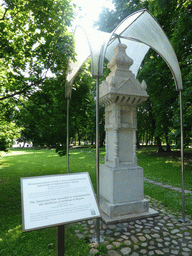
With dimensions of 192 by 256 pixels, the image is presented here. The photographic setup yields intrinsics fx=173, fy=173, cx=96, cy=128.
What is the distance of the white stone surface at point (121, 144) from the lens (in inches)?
189

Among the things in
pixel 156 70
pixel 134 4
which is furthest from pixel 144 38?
pixel 134 4

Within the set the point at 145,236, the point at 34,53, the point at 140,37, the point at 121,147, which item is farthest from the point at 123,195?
the point at 34,53

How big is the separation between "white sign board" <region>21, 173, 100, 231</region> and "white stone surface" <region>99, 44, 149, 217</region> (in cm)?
221

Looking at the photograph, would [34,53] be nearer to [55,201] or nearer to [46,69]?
[46,69]

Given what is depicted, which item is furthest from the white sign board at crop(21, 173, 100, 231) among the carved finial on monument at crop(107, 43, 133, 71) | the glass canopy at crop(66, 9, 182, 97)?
the carved finial on monument at crop(107, 43, 133, 71)

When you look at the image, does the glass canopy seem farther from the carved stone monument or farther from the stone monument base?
the stone monument base

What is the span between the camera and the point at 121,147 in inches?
204

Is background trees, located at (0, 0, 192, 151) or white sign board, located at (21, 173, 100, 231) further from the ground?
background trees, located at (0, 0, 192, 151)

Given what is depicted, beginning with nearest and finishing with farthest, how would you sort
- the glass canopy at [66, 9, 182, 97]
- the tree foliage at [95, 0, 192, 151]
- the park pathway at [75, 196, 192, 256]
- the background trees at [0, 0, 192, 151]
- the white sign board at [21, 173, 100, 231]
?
the white sign board at [21, 173, 100, 231] → the park pathway at [75, 196, 192, 256] → the glass canopy at [66, 9, 182, 97] → the background trees at [0, 0, 192, 151] → the tree foliage at [95, 0, 192, 151]

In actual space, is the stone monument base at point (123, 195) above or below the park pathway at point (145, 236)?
above

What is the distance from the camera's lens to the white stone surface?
4797 mm

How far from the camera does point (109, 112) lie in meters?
5.46

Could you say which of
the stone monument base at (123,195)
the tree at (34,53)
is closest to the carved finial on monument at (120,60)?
the tree at (34,53)

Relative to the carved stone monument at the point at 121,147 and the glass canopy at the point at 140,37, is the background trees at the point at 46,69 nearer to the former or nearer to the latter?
the glass canopy at the point at 140,37
